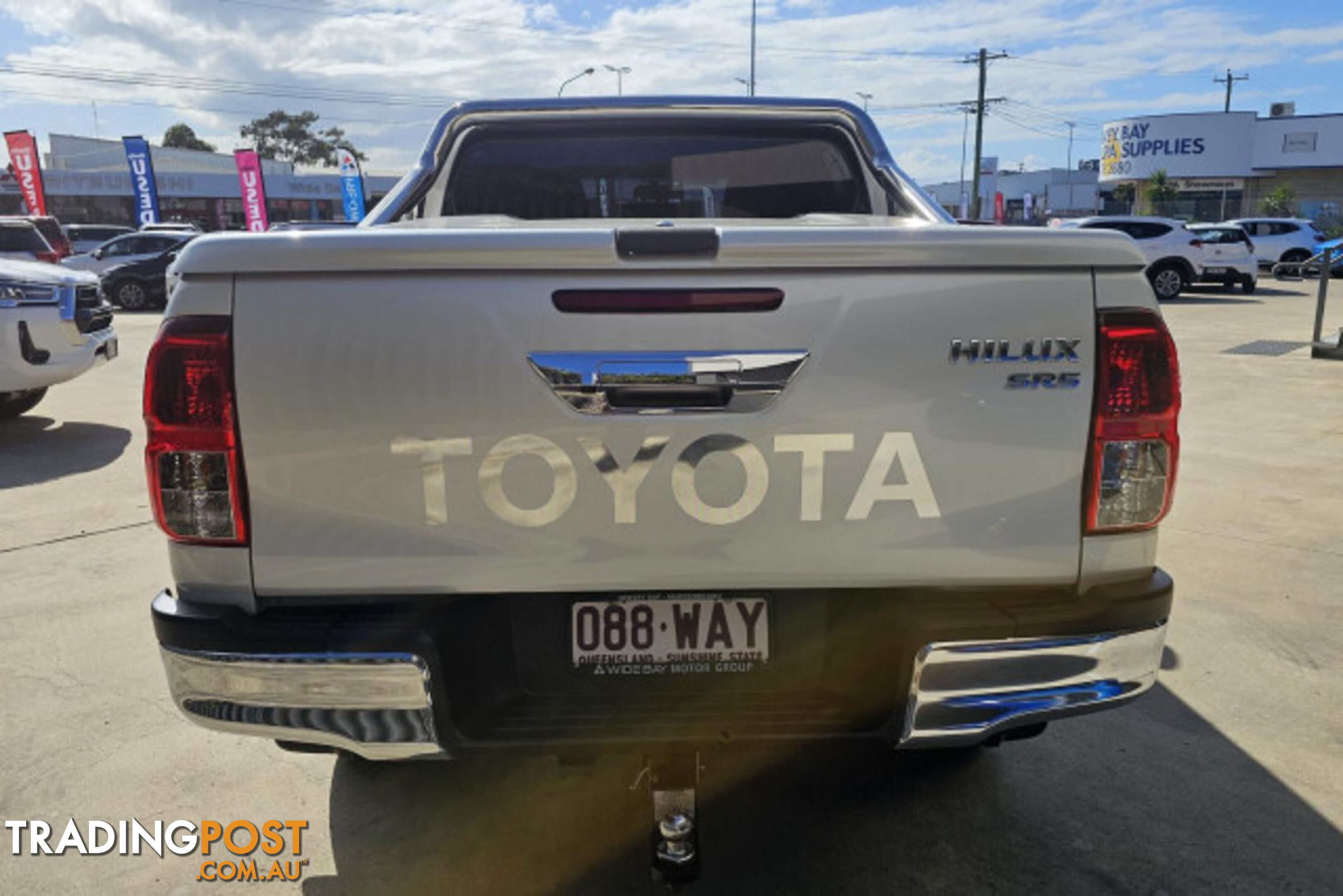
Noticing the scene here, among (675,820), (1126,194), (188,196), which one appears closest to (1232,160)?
(1126,194)

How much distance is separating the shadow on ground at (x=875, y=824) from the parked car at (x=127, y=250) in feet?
66.1

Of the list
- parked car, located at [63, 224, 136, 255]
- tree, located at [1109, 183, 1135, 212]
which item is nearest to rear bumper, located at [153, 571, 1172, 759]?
parked car, located at [63, 224, 136, 255]

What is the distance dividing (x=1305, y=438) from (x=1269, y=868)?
235 inches

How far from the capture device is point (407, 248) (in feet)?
6.01

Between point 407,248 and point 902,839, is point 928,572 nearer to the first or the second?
point 902,839

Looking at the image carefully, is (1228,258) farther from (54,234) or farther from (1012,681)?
(54,234)

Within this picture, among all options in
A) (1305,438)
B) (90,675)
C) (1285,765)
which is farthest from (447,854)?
(1305,438)

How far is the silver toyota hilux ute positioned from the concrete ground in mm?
589

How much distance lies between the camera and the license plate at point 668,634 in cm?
202

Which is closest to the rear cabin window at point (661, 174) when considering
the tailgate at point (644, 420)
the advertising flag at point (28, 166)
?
the tailgate at point (644, 420)

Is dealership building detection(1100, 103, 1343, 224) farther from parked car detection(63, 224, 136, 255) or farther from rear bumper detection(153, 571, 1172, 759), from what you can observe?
rear bumper detection(153, 571, 1172, 759)

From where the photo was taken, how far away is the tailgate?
1840 mm

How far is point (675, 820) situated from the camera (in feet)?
6.72

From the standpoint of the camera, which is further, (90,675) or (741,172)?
(741,172)
